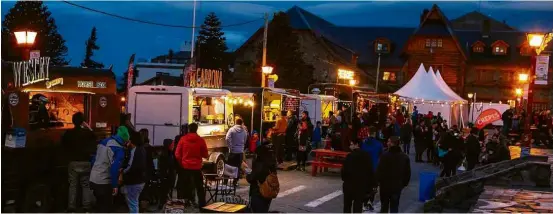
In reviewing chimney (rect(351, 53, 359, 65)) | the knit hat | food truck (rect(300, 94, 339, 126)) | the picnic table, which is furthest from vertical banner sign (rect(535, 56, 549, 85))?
chimney (rect(351, 53, 359, 65))

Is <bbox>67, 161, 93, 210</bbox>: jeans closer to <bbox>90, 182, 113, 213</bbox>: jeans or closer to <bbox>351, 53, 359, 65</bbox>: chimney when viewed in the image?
<bbox>90, 182, 113, 213</bbox>: jeans

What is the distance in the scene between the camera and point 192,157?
450 inches

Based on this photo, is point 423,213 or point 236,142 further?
point 236,142

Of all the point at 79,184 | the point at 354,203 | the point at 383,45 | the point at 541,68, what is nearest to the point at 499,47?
the point at 383,45

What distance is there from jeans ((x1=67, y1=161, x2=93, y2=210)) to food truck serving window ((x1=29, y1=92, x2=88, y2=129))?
43.7 inches

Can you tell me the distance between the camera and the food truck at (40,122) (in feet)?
33.6

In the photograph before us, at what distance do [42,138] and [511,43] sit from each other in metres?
58.0

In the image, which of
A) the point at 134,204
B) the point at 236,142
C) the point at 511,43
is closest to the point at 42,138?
the point at 134,204

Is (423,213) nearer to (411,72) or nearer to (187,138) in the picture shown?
(187,138)

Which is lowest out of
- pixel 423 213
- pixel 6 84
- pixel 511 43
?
pixel 423 213

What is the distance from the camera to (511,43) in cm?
Result: 6191

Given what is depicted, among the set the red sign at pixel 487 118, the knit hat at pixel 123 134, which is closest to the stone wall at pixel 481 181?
the red sign at pixel 487 118

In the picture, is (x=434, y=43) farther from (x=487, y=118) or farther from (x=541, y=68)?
(x=541, y=68)

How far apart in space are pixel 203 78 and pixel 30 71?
7.99 m
